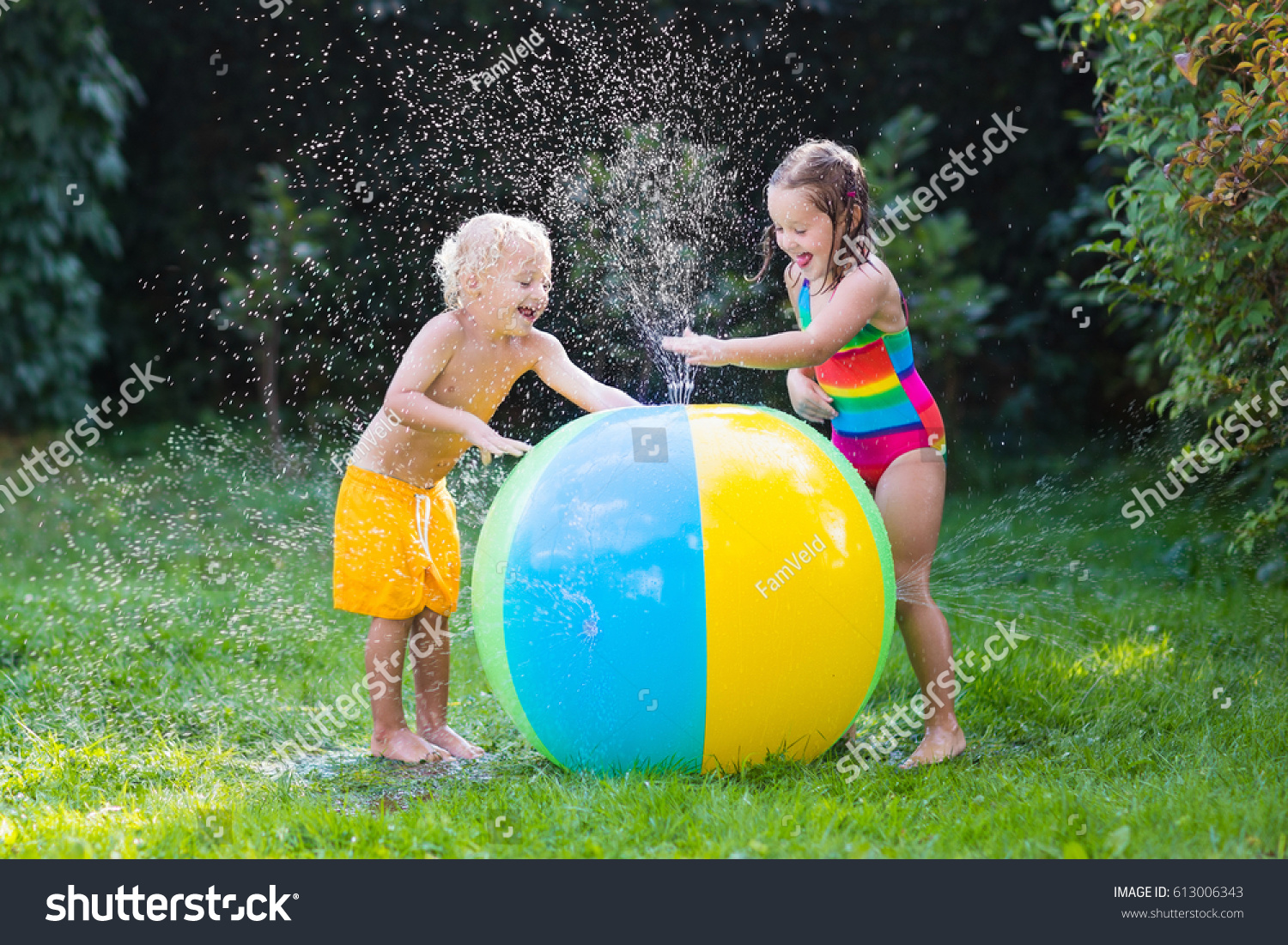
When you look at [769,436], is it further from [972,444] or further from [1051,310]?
[1051,310]

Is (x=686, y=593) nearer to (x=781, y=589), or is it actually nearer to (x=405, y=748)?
(x=781, y=589)

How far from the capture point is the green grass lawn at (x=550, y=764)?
293 cm

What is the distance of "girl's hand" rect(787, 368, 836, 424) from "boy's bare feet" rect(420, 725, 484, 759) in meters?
1.41

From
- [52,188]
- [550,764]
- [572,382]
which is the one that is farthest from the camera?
[52,188]

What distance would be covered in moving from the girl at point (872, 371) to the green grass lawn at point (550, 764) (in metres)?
0.37

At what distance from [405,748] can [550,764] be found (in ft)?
1.50

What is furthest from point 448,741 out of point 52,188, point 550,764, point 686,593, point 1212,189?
point 52,188

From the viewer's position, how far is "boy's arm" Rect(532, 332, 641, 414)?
3.87 meters

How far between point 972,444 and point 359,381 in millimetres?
4558

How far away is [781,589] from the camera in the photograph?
309 centimetres

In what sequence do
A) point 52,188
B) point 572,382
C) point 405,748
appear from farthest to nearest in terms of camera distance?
1. point 52,188
2. point 572,382
3. point 405,748

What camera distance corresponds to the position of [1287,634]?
473cm

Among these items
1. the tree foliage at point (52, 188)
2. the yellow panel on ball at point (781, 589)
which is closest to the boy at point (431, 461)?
the yellow panel on ball at point (781, 589)

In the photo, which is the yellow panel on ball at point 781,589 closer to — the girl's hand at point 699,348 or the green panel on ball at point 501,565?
the girl's hand at point 699,348
